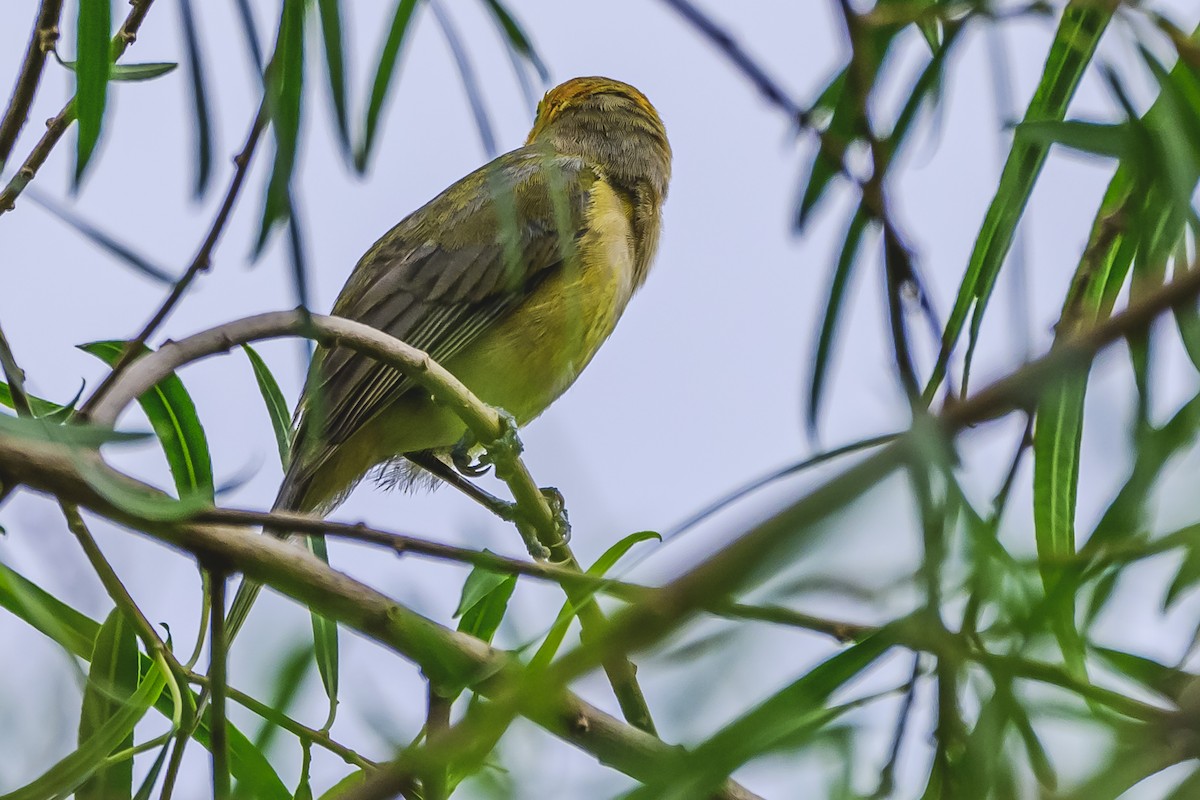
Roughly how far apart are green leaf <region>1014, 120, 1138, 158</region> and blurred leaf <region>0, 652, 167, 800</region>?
1.28 metres

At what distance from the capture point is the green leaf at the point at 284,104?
1231 mm

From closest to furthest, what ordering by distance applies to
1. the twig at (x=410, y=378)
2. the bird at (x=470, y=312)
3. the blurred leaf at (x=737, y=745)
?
the blurred leaf at (x=737, y=745), the twig at (x=410, y=378), the bird at (x=470, y=312)

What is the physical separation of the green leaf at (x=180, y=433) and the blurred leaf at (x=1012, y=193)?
1257mm

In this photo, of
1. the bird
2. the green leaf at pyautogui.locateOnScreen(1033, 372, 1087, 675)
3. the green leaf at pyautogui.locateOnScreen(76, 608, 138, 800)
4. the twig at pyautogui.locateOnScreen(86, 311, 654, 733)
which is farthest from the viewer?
the bird

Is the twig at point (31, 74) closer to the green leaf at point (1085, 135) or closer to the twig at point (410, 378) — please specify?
the twig at point (410, 378)

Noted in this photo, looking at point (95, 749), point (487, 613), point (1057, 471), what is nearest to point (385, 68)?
point (1057, 471)

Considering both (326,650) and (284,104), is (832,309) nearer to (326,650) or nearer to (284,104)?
(284,104)

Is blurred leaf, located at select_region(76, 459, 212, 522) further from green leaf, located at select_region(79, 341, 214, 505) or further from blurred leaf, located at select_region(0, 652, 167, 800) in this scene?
green leaf, located at select_region(79, 341, 214, 505)

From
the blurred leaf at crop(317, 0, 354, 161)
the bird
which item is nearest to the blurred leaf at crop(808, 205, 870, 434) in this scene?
the blurred leaf at crop(317, 0, 354, 161)

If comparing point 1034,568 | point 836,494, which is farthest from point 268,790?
point 836,494

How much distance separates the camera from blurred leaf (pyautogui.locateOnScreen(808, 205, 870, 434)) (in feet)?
4.21

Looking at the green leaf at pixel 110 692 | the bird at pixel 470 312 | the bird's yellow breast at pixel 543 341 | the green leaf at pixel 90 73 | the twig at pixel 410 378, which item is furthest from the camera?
the bird's yellow breast at pixel 543 341

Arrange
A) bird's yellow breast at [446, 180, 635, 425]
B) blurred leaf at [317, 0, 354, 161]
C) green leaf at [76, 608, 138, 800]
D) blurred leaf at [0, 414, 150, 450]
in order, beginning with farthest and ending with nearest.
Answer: bird's yellow breast at [446, 180, 635, 425] < green leaf at [76, 608, 138, 800] < blurred leaf at [317, 0, 354, 161] < blurred leaf at [0, 414, 150, 450]

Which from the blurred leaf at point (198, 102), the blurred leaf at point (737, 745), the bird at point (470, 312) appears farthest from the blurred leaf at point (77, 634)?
the bird at point (470, 312)
